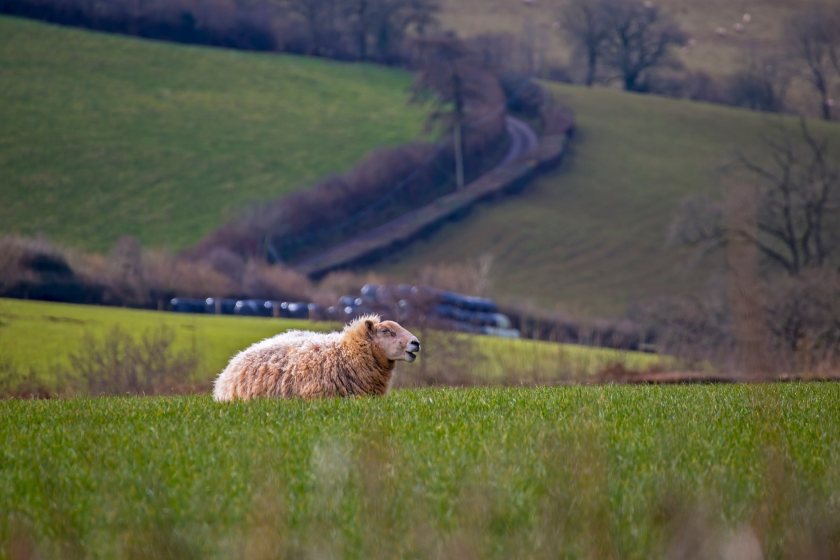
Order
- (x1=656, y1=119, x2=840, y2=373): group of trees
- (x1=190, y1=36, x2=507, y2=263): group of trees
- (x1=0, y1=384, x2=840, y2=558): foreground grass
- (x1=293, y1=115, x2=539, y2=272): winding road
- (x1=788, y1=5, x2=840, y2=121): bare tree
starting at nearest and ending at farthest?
(x1=0, y1=384, x2=840, y2=558): foreground grass < (x1=656, y1=119, x2=840, y2=373): group of trees < (x1=190, y1=36, x2=507, y2=263): group of trees < (x1=293, y1=115, x2=539, y2=272): winding road < (x1=788, y1=5, x2=840, y2=121): bare tree

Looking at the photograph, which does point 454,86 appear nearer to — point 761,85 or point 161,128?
point 161,128

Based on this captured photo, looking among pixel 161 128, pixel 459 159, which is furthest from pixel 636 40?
pixel 161 128

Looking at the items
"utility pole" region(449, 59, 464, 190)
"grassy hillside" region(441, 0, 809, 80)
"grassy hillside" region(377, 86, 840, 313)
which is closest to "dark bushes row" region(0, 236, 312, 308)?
"grassy hillside" region(377, 86, 840, 313)

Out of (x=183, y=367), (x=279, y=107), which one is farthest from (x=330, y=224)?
(x=183, y=367)

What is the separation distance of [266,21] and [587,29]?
29.2m

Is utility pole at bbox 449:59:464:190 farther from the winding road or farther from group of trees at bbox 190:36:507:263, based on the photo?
the winding road

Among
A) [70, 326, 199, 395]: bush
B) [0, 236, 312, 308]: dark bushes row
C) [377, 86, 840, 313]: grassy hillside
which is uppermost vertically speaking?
[70, 326, 199, 395]: bush

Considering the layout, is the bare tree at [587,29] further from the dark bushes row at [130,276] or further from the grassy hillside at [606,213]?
the dark bushes row at [130,276]

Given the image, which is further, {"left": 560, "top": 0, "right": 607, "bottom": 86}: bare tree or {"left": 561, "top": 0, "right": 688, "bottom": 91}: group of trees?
{"left": 560, "top": 0, "right": 607, "bottom": 86}: bare tree

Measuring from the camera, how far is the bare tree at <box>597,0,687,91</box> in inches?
4503

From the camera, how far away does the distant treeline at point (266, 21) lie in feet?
343

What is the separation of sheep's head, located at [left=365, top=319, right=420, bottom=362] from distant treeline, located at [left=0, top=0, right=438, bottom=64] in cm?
9000

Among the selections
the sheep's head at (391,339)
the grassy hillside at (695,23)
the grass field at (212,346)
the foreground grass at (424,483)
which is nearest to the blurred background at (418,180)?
the grass field at (212,346)

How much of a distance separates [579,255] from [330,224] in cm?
1549
